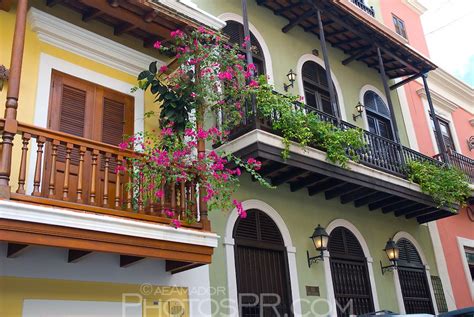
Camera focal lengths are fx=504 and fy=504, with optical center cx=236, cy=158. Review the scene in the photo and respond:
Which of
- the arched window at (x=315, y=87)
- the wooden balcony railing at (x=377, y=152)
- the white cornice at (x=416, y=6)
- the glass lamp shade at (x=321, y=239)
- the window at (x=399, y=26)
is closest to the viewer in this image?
the wooden balcony railing at (x=377, y=152)

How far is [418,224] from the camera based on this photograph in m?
12.7

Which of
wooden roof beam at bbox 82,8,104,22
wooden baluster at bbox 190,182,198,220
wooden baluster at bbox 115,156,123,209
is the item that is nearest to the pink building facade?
wooden baluster at bbox 190,182,198,220

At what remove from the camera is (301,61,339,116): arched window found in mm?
11539

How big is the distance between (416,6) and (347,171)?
11.0m

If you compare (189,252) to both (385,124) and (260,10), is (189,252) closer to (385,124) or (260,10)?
(260,10)

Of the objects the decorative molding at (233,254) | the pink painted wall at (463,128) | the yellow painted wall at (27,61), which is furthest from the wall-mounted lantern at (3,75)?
the pink painted wall at (463,128)

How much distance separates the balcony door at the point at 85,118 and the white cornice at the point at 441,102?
1048 cm

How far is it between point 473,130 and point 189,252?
1440cm

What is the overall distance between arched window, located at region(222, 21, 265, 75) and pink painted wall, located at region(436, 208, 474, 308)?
6618 mm

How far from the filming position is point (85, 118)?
734 cm

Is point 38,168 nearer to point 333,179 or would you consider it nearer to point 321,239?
point 321,239

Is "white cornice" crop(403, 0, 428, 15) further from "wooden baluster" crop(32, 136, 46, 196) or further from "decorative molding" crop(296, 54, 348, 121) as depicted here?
"wooden baluster" crop(32, 136, 46, 196)

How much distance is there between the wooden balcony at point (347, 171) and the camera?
8273 millimetres

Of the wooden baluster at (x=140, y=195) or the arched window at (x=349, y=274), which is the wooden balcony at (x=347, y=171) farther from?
the wooden baluster at (x=140, y=195)
